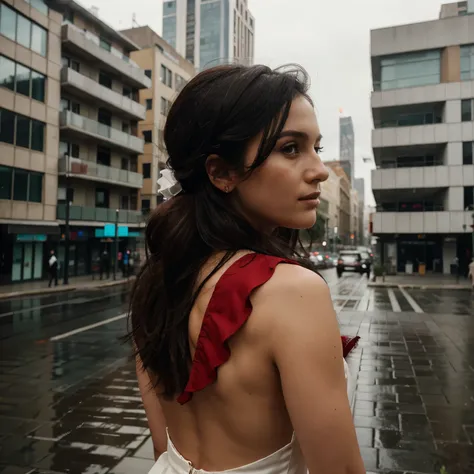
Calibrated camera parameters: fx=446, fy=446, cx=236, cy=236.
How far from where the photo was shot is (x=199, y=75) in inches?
45.9

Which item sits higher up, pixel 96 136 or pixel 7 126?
pixel 96 136

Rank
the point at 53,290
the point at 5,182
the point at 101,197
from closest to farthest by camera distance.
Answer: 1. the point at 53,290
2. the point at 5,182
3. the point at 101,197

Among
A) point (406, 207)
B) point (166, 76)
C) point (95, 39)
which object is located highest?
point (166, 76)

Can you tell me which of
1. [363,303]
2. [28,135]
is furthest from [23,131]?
[363,303]

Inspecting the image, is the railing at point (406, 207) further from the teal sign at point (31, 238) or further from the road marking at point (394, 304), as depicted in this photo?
the teal sign at point (31, 238)

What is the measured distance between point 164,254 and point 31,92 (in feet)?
90.8

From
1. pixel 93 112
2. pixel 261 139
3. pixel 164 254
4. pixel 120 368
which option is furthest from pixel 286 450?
pixel 93 112

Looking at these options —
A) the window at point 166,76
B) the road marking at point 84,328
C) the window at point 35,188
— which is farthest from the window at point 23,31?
the road marking at point 84,328

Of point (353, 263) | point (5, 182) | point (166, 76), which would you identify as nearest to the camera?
point (5, 182)

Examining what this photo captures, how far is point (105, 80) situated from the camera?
33125mm

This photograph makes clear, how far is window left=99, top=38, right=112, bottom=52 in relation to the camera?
107 feet

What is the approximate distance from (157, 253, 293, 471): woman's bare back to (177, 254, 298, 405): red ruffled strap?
2 centimetres

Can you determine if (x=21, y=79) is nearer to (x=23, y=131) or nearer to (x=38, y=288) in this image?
(x=23, y=131)

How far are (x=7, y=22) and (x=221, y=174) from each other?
2730 cm
